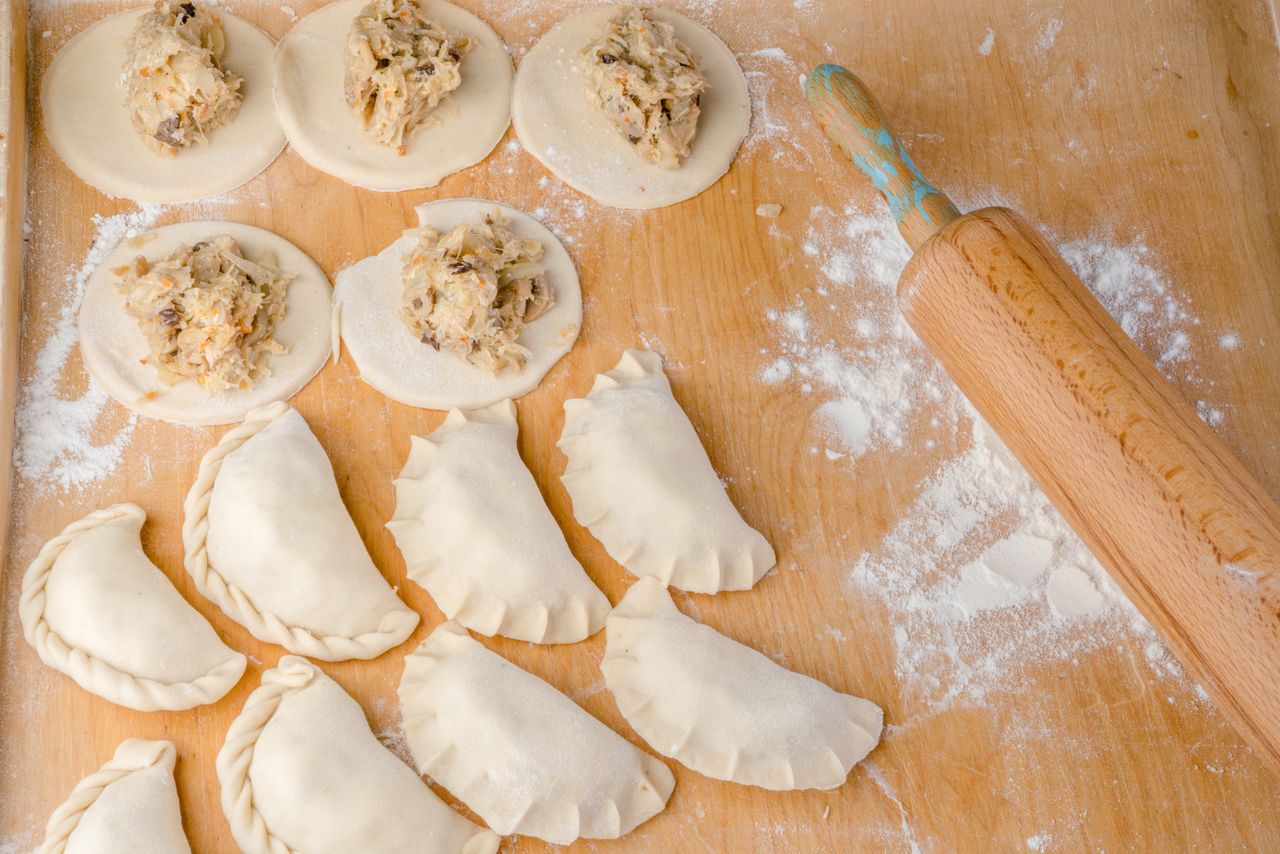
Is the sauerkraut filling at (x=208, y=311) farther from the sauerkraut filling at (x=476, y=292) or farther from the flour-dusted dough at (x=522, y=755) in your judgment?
the flour-dusted dough at (x=522, y=755)

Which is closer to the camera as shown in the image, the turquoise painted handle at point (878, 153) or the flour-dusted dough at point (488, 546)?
the flour-dusted dough at point (488, 546)

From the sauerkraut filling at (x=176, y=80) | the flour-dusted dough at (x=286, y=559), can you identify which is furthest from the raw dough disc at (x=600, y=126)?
the flour-dusted dough at (x=286, y=559)

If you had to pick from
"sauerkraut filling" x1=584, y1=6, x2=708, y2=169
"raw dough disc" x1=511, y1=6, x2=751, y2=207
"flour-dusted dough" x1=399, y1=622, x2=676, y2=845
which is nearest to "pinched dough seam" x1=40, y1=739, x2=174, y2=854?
"flour-dusted dough" x1=399, y1=622, x2=676, y2=845

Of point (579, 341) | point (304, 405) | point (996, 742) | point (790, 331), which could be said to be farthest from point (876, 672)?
point (304, 405)

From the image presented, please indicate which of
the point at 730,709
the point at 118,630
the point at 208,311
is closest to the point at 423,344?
the point at 208,311

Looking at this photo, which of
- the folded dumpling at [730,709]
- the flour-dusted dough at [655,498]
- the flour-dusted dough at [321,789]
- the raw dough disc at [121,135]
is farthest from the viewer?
the raw dough disc at [121,135]

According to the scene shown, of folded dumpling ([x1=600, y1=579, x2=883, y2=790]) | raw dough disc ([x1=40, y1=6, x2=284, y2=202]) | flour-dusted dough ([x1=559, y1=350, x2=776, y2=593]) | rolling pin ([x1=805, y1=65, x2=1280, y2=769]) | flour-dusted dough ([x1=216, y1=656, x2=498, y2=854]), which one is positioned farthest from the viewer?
raw dough disc ([x1=40, y1=6, x2=284, y2=202])

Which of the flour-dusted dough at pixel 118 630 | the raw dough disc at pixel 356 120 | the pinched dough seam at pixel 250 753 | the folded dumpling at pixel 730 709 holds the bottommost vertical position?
the pinched dough seam at pixel 250 753

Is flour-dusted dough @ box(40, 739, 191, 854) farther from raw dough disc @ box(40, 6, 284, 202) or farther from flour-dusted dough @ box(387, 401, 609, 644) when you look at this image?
raw dough disc @ box(40, 6, 284, 202)
